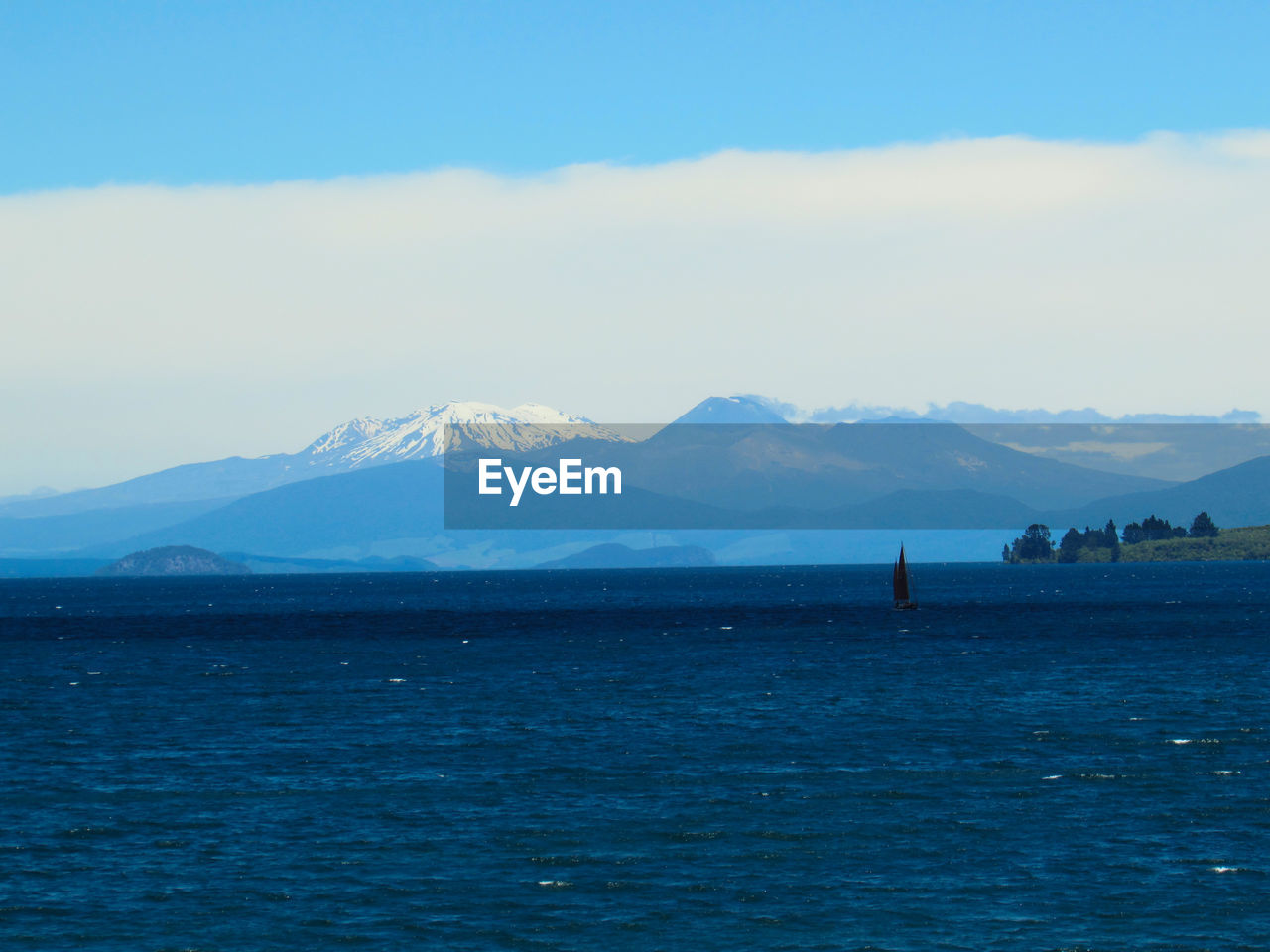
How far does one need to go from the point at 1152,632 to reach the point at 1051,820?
4309 inches

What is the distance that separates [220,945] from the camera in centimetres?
3606

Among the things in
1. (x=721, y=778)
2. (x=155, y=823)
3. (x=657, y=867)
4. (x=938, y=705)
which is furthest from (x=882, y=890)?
(x=938, y=705)

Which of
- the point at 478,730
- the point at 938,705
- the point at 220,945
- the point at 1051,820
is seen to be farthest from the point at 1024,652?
the point at 220,945

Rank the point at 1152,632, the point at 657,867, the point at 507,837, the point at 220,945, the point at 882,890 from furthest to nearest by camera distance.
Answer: the point at 1152,632
the point at 507,837
the point at 657,867
the point at 882,890
the point at 220,945

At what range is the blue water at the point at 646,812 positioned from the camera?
37.7m

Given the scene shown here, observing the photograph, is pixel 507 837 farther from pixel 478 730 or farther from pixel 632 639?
pixel 632 639

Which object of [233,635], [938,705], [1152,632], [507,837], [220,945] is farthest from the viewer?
[233,635]

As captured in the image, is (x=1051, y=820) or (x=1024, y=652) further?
(x=1024, y=652)

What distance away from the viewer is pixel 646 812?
51.1 metres

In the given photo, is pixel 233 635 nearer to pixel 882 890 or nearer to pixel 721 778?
→ pixel 721 778

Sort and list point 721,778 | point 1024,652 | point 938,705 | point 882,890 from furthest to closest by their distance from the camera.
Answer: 1. point 1024,652
2. point 938,705
3. point 721,778
4. point 882,890

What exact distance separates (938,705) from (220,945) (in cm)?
5451

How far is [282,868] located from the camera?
43469 mm

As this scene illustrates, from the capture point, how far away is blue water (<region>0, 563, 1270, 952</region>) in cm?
3766
